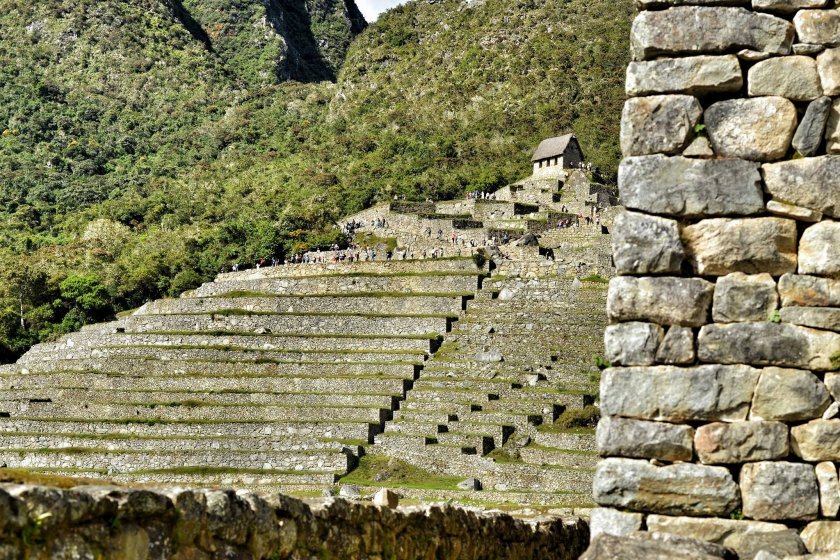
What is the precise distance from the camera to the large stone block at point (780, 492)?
8.02 m

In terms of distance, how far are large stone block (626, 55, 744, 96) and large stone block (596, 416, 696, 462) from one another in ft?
7.27

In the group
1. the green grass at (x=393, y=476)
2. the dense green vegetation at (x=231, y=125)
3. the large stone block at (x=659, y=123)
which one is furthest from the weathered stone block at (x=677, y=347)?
the dense green vegetation at (x=231, y=125)

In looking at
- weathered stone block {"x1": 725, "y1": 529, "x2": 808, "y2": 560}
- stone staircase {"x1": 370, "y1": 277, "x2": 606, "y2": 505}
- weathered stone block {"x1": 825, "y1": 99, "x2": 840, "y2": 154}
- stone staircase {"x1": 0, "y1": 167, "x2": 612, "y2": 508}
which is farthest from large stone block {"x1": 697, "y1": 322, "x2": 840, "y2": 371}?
stone staircase {"x1": 0, "y1": 167, "x2": 612, "y2": 508}

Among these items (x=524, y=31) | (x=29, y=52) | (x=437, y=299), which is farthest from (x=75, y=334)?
(x=29, y=52)

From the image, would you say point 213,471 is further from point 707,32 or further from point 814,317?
point 814,317

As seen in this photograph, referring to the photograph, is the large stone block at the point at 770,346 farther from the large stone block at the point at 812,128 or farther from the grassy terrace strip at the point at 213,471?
the grassy terrace strip at the point at 213,471

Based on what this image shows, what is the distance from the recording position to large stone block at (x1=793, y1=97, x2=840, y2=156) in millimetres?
8383

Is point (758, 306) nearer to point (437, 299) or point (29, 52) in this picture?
point (437, 299)

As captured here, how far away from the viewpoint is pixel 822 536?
797 centimetres

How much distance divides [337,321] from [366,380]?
20.4 feet

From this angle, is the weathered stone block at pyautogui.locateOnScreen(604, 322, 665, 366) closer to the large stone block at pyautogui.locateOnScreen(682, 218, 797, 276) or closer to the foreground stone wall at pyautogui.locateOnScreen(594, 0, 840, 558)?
the foreground stone wall at pyautogui.locateOnScreen(594, 0, 840, 558)

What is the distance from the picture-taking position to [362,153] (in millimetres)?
110938

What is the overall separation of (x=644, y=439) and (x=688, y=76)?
2.42 m

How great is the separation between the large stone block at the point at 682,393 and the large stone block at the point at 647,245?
26.2 inches
